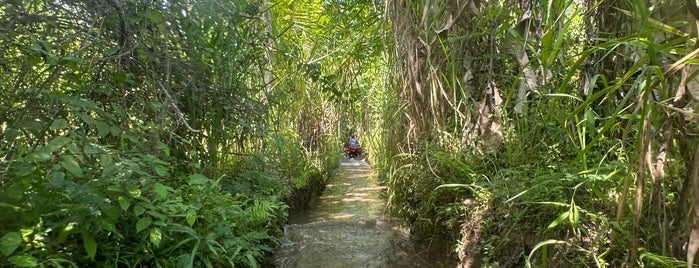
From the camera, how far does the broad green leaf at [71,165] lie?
1495 mm

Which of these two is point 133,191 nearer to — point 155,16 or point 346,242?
point 155,16

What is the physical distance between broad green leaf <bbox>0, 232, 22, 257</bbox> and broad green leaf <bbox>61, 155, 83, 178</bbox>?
0.25m

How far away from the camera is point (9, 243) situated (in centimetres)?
143

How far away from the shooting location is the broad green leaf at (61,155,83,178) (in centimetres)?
150

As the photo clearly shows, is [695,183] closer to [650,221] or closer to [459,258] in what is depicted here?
[650,221]

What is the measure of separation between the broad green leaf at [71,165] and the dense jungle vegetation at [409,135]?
11 mm

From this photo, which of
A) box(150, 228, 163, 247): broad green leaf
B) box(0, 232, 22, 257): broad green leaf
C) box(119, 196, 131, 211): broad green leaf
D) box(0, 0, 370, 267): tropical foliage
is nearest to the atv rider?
box(0, 0, 370, 267): tropical foliage

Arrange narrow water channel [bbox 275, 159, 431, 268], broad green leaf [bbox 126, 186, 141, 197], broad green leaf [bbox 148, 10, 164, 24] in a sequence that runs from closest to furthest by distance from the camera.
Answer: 1. broad green leaf [bbox 126, 186, 141, 197]
2. broad green leaf [bbox 148, 10, 164, 24]
3. narrow water channel [bbox 275, 159, 431, 268]

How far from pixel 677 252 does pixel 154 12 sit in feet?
7.51

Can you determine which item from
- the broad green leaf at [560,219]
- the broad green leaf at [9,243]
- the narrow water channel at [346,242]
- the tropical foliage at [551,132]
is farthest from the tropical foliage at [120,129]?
the broad green leaf at [560,219]

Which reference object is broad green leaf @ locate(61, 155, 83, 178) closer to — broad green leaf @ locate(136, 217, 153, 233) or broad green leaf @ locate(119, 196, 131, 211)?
broad green leaf @ locate(119, 196, 131, 211)

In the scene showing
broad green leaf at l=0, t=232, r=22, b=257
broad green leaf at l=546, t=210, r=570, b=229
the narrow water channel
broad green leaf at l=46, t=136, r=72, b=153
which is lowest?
the narrow water channel

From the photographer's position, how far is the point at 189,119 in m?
2.94

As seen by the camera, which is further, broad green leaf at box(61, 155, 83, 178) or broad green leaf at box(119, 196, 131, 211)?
broad green leaf at box(119, 196, 131, 211)
